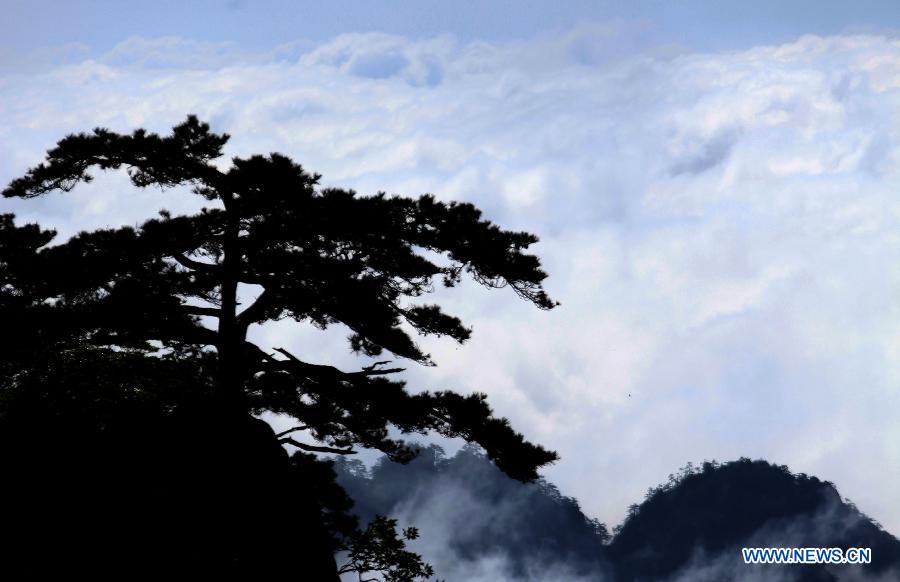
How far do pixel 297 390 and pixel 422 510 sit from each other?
462 feet

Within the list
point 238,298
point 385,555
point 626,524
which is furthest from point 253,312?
point 626,524

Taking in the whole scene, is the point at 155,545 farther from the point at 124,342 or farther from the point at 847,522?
the point at 847,522

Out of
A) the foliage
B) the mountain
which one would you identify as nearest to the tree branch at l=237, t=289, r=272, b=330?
Answer: the foliage

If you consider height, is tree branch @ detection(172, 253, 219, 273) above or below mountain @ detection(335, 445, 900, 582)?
below

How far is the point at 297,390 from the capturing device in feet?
51.6

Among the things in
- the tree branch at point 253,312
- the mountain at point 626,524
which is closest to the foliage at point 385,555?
the tree branch at point 253,312

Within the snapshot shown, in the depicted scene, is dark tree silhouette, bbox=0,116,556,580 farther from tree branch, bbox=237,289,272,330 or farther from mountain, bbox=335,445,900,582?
mountain, bbox=335,445,900,582

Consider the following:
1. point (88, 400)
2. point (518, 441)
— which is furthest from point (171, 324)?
point (518, 441)

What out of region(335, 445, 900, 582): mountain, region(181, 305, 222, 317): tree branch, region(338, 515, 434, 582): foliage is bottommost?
region(338, 515, 434, 582): foliage

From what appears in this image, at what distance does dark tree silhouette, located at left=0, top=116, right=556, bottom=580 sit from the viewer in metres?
12.6

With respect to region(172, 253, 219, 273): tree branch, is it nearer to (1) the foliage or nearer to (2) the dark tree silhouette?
(2) the dark tree silhouette

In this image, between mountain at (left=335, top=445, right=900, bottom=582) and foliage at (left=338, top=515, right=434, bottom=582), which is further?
mountain at (left=335, top=445, right=900, bottom=582)

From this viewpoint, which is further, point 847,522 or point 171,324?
point 847,522

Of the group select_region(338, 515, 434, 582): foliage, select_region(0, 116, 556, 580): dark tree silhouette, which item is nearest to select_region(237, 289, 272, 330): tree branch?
select_region(0, 116, 556, 580): dark tree silhouette
